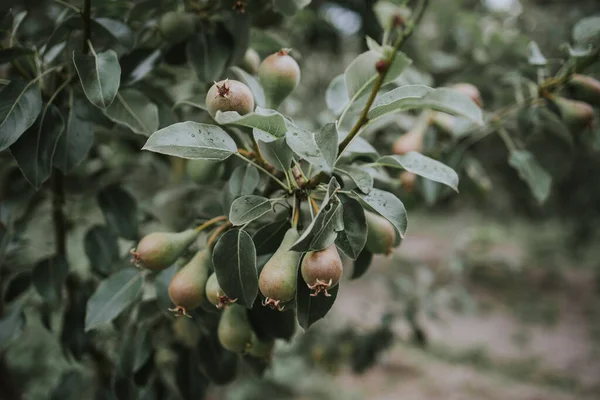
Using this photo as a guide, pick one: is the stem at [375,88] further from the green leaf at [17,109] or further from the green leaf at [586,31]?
the green leaf at [586,31]

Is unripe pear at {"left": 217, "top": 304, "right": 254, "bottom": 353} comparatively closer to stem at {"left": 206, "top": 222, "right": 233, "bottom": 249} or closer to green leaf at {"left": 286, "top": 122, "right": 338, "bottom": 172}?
stem at {"left": 206, "top": 222, "right": 233, "bottom": 249}

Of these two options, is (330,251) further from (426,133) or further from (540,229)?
(540,229)

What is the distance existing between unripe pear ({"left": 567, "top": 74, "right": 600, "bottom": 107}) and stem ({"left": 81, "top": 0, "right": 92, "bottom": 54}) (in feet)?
3.19

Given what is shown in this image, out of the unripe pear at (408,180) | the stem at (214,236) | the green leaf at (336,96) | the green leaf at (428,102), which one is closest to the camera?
the green leaf at (428,102)

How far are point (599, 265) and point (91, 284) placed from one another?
5.98 metres

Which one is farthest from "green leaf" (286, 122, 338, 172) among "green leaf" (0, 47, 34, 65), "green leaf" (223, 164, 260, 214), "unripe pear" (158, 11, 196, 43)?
"green leaf" (0, 47, 34, 65)

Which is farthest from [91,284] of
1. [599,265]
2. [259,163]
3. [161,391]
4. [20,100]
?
[599,265]

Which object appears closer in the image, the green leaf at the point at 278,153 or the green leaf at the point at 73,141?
the green leaf at the point at 278,153

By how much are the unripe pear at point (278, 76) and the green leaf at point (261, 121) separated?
110 millimetres

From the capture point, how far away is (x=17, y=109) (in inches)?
28.0

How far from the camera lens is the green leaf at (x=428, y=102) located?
0.60 meters

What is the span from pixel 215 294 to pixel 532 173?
810 millimetres

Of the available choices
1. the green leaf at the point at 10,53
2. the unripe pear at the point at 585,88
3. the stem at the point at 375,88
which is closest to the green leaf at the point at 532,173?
the unripe pear at the point at 585,88

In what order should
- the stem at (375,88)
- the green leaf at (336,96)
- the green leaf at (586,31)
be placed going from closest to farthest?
the stem at (375,88) → the green leaf at (336,96) → the green leaf at (586,31)
